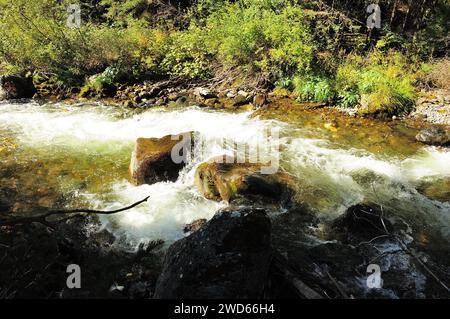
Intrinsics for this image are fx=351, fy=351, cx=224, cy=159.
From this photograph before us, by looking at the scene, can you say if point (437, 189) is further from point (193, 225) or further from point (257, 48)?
point (257, 48)

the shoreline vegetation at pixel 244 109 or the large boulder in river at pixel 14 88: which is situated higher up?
the shoreline vegetation at pixel 244 109

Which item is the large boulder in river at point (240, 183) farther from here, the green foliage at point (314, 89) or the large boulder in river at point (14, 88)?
the large boulder in river at point (14, 88)

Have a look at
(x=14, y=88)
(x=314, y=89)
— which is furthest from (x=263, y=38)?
(x=14, y=88)

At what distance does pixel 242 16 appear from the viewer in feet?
40.5

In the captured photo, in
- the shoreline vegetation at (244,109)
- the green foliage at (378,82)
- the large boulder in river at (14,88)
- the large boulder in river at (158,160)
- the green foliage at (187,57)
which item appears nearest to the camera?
the shoreline vegetation at (244,109)

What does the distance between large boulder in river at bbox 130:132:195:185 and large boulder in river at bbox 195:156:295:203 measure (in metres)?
0.56

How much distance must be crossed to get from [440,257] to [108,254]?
16.7 feet

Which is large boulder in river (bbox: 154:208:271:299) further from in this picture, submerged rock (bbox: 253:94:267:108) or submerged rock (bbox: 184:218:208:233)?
submerged rock (bbox: 253:94:267:108)

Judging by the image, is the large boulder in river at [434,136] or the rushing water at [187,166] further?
the large boulder in river at [434,136]

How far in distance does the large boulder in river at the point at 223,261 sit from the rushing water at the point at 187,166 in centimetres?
215

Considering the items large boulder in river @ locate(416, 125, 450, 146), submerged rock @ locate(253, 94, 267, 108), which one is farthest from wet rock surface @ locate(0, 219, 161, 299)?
large boulder in river @ locate(416, 125, 450, 146)

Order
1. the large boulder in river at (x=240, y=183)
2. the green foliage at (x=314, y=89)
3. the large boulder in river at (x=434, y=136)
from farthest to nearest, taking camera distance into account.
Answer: the green foliage at (x=314, y=89) → the large boulder in river at (x=434, y=136) → the large boulder in river at (x=240, y=183)

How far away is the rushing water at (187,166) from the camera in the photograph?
6479 mm

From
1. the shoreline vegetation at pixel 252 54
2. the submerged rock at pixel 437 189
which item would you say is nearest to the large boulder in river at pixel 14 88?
the shoreline vegetation at pixel 252 54
